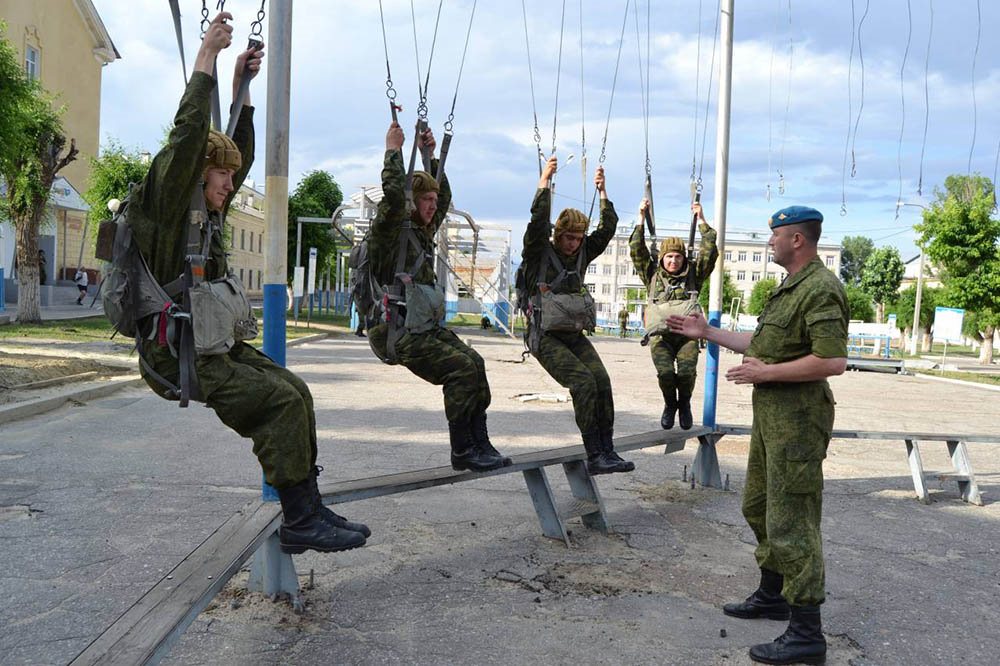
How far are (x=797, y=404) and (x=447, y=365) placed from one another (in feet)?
6.71

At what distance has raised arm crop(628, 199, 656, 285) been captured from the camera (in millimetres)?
7326

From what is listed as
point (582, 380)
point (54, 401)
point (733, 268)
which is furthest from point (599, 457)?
point (733, 268)

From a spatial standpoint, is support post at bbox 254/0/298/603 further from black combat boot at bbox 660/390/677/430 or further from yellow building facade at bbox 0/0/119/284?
yellow building facade at bbox 0/0/119/284

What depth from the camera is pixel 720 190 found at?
775 centimetres

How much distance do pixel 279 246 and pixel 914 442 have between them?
21.0 ft

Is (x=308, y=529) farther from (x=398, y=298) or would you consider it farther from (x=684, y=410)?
(x=684, y=410)

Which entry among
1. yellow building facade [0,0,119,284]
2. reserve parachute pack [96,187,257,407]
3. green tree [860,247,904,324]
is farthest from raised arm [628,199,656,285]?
green tree [860,247,904,324]

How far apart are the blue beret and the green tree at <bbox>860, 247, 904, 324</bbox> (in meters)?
72.0

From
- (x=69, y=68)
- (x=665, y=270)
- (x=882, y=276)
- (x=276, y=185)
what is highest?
(x=69, y=68)

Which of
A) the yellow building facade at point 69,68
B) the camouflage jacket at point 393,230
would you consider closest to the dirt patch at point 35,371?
the camouflage jacket at point 393,230

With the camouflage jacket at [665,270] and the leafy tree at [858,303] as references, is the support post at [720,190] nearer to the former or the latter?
the camouflage jacket at [665,270]

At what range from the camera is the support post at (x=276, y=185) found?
4.41m

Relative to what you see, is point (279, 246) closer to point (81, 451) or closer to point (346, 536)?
point (346, 536)

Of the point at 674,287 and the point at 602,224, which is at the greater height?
the point at 602,224
